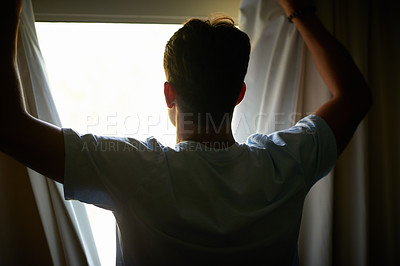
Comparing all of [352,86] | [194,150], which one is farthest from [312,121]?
[194,150]

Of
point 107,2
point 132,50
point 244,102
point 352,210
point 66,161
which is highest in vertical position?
point 107,2

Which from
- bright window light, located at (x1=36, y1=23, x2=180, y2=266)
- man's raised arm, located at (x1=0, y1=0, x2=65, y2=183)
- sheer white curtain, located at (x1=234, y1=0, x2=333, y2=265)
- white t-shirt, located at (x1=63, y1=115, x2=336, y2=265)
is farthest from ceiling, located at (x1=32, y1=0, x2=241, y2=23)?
white t-shirt, located at (x1=63, y1=115, x2=336, y2=265)

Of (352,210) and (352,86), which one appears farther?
(352,210)

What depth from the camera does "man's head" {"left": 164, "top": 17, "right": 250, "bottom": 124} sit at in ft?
2.47

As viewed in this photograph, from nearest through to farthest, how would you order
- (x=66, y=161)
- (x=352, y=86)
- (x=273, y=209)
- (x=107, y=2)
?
1. (x=66, y=161)
2. (x=273, y=209)
3. (x=352, y=86)
4. (x=107, y=2)

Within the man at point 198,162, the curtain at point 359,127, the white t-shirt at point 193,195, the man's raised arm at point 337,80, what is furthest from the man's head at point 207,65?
Answer: the curtain at point 359,127

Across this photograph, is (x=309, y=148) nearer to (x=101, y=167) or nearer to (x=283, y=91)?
(x=283, y=91)

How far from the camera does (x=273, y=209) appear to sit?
29.2 inches

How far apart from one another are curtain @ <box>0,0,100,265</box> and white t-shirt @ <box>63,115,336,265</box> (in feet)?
1.01

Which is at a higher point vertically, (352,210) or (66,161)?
(66,161)

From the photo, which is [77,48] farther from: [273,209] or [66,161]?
[273,209]

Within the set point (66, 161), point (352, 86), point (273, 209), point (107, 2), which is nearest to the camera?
point (66, 161)

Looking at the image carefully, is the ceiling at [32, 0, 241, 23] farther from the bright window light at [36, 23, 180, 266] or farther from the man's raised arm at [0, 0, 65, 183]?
the man's raised arm at [0, 0, 65, 183]

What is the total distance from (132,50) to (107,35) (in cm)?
10
